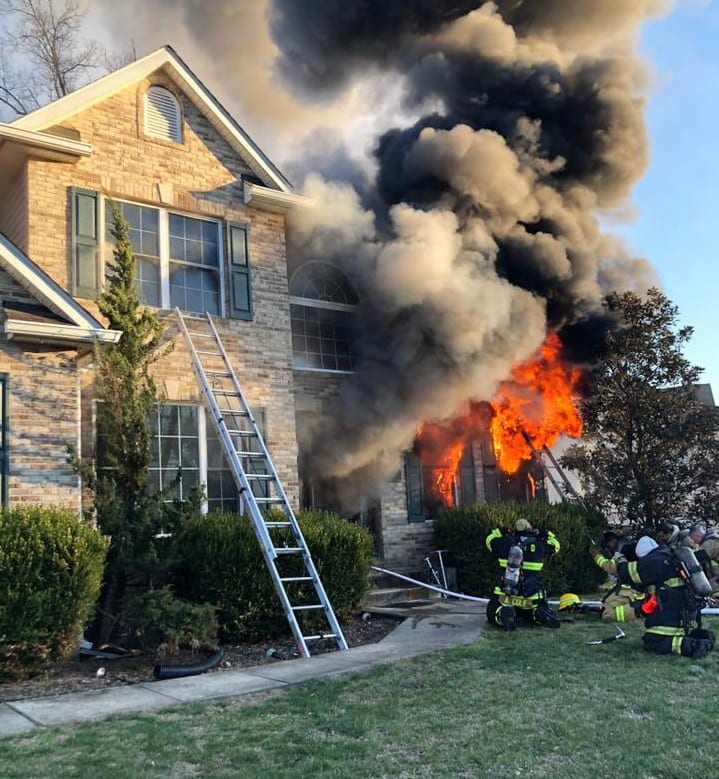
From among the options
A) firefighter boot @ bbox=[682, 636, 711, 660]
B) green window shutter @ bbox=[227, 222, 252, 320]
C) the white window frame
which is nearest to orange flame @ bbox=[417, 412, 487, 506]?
green window shutter @ bbox=[227, 222, 252, 320]

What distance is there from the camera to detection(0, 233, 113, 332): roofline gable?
8672 mm

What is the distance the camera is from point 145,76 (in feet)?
37.1

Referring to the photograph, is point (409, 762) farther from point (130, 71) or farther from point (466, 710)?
point (130, 71)

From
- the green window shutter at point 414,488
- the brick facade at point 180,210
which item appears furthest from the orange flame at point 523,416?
the brick facade at point 180,210

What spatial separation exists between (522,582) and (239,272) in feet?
20.0

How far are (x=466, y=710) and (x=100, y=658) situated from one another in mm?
4390

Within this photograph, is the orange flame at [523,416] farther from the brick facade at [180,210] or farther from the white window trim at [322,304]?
the brick facade at [180,210]

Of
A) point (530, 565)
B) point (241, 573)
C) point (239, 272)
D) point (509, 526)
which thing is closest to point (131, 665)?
point (241, 573)

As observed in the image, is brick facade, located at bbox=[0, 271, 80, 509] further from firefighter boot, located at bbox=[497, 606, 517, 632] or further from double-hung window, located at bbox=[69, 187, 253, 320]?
firefighter boot, located at bbox=[497, 606, 517, 632]

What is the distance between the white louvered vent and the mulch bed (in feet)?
24.4

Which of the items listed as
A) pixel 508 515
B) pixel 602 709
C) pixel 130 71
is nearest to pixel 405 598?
pixel 508 515

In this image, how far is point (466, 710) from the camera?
5.25m

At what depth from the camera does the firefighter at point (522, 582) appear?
8.53 m

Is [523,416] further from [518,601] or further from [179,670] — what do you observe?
[179,670]
